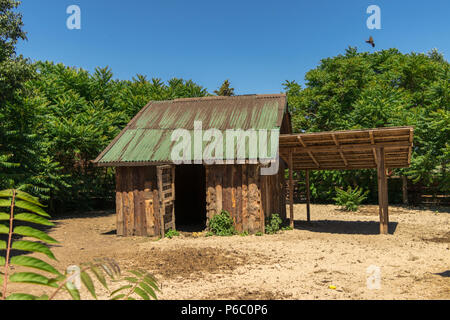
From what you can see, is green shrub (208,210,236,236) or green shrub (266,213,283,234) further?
green shrub (266,213,283,234)

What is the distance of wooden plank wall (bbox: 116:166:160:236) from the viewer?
14.6 m

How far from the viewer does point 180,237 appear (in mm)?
14148

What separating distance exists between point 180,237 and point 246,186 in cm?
323

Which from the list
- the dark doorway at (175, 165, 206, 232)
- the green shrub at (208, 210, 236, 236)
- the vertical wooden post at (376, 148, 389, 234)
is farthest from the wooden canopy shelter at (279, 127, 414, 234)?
the dark doorway at (175, 165, 206, 232)

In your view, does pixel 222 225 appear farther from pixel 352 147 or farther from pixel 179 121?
pixel 352 147

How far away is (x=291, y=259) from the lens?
33.8ft

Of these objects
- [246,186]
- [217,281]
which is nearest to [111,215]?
[246,186]

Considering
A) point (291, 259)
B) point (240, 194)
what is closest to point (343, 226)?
point (240, 194)

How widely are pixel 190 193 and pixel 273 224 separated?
7.15 meters

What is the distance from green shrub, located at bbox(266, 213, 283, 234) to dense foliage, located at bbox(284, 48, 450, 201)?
1059cm
